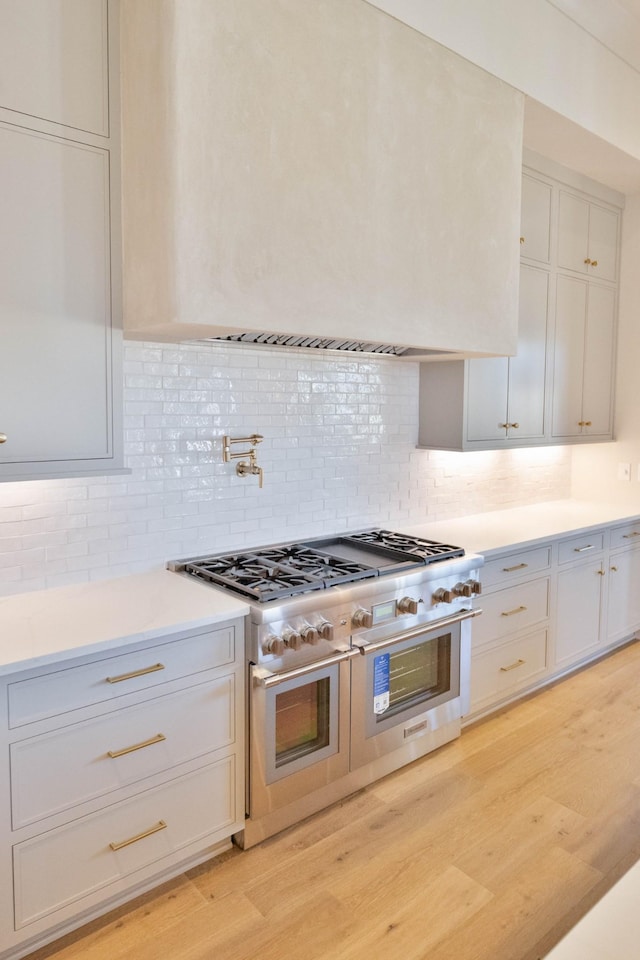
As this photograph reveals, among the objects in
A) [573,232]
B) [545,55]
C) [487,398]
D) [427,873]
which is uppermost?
[545,55]

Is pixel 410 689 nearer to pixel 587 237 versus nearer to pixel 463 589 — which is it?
pixel 463 589

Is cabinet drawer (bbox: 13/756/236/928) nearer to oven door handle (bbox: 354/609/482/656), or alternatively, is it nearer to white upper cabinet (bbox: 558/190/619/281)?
oven door handle (bbox: 354/609/482/656)

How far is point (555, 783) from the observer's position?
2.96 metres

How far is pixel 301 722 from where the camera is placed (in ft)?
8.39

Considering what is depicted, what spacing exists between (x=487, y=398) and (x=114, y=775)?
8.45ft

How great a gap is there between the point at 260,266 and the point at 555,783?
2.44 meters

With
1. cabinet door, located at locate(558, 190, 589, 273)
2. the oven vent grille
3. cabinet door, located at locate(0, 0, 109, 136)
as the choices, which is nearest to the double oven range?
the oven vent grille

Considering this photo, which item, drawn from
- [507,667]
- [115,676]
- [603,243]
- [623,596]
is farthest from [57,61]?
[623,596]

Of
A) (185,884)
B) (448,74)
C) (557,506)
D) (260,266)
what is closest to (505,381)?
(557,506)

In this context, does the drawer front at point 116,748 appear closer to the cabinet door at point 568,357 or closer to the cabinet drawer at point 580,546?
the cabinet drawer at point 580,546

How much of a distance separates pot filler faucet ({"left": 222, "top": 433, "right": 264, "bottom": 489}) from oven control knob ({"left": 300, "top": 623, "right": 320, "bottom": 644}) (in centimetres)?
76

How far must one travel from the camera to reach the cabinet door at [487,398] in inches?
141

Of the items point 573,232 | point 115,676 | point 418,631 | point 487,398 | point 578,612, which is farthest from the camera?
point 573,232

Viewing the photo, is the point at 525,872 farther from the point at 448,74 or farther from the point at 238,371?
the point at 448,74
